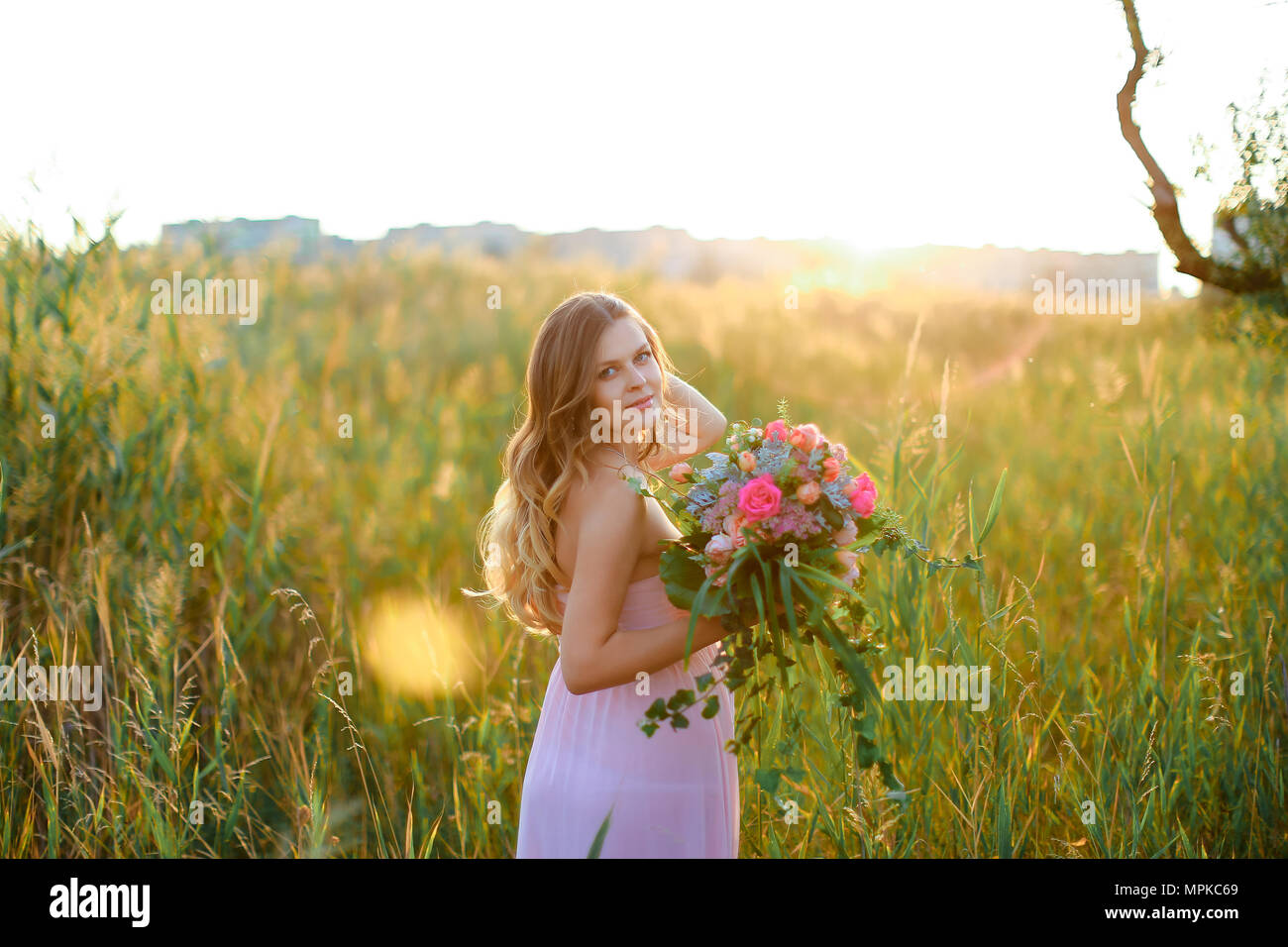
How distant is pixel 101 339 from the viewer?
3381 millimetres

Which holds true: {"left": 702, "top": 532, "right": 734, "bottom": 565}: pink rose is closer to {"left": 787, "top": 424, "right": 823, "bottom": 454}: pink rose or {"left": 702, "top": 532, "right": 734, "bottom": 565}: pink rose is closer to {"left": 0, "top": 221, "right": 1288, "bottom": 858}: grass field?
{"left": 787, "top": 424, "right": 823, "bottom": 454}: pink rose

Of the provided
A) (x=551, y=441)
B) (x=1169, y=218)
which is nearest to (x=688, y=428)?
(x=551, y=441)

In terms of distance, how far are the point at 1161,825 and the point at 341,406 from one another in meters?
5.50

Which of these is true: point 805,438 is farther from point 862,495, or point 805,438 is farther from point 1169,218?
point 1169,218

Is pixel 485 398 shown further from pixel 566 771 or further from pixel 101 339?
pixel 566 771

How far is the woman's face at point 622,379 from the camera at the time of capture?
74.9 inches

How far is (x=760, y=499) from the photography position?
1608 millimetres

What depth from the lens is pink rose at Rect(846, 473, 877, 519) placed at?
1686 millimetres

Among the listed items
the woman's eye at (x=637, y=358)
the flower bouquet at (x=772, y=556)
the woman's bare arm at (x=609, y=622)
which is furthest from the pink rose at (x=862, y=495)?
the woman's eye at (x=637, y=358)

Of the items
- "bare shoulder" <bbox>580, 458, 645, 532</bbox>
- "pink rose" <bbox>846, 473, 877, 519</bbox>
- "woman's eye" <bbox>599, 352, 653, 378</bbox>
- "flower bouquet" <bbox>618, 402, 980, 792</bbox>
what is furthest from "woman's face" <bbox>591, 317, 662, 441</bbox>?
"pink rose" <bbox>846, 473, 877, 519</bbox>

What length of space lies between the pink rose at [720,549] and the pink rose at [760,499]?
0.06 metres

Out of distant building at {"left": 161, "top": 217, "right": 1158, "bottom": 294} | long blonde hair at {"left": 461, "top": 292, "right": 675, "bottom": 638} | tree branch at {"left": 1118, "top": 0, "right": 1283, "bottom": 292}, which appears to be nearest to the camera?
long blonde hair at {"left": 461, "top": 292, "right": 675, "bottom": 638}

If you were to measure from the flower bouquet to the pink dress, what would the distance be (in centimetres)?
11
